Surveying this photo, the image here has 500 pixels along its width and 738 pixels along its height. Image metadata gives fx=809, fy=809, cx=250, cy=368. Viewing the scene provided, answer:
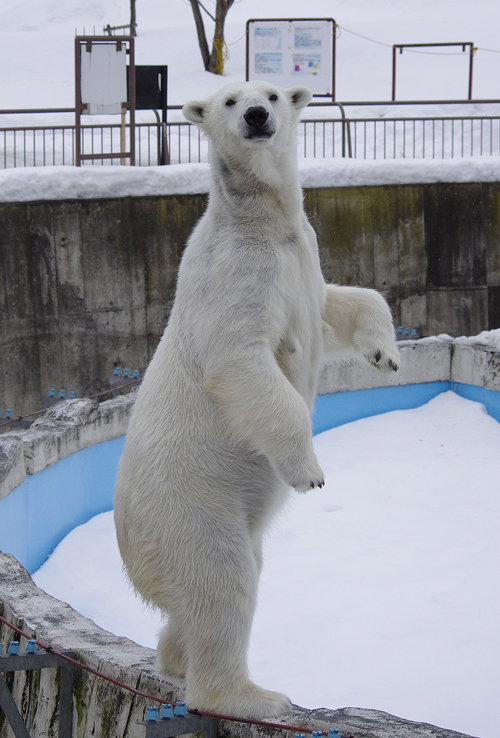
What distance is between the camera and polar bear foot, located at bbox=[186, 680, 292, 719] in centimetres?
225

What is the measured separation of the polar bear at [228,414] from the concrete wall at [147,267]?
264 inches

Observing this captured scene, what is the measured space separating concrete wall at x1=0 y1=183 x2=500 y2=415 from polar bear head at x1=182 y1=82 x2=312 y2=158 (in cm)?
667

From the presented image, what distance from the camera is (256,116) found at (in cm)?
236

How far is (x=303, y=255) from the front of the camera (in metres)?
2.51

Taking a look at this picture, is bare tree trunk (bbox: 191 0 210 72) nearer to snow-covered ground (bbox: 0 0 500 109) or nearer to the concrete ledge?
snow-covered ground (bbox: 0 0 500 109)

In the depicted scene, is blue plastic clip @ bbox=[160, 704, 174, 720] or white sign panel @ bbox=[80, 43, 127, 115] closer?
blue plastic clip @ bbox=[160, 704, 174, 720]

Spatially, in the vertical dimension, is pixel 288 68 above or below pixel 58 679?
above

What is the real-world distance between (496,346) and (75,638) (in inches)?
203

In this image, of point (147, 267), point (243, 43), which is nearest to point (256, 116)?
point (147, 267)

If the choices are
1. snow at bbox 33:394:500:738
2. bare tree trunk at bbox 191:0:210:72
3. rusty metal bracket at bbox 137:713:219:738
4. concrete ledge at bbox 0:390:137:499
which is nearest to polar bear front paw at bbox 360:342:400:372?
snow at bbox 33:394:500:738

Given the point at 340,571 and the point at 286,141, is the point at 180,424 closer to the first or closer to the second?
the point at 286,141

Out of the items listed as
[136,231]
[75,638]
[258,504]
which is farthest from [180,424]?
[136,231]

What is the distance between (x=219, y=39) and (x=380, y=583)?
16.1 metres

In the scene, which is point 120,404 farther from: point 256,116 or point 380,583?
point 256,116
